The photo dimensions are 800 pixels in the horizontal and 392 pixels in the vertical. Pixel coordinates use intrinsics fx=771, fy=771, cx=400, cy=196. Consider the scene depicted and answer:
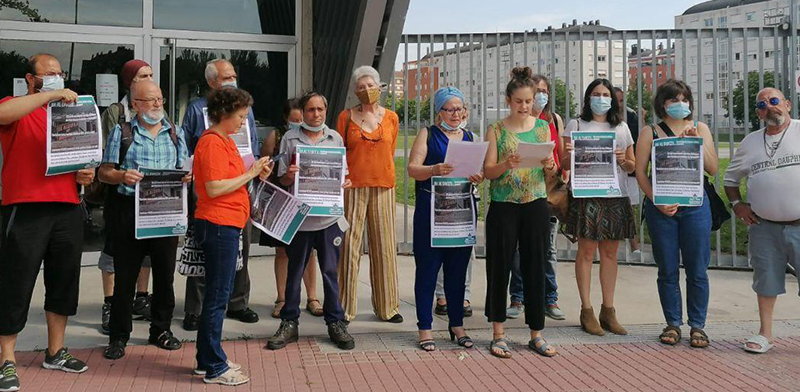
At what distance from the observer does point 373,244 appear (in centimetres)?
598

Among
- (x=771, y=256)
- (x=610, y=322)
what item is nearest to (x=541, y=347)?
(x=610, y=322)

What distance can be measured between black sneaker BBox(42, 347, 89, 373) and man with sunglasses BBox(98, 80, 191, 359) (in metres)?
0.30

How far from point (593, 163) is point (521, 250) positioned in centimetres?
88

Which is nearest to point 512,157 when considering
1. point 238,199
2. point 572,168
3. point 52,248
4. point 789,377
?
point 572,168

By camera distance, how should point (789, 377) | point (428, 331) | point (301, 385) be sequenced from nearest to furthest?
point (301, 385) < point (789, 377) < point (428, 331)

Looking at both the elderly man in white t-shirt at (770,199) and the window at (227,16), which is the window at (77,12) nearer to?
the window at (227,16)

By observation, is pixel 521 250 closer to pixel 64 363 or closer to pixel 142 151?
pixel 142 151

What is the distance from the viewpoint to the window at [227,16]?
8.73 m

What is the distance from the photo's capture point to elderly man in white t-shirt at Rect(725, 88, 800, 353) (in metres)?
5.38

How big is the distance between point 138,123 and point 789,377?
4.51 m

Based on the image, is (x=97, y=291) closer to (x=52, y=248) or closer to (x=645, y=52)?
(x=52, y=248)

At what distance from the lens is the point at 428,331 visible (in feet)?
17.9

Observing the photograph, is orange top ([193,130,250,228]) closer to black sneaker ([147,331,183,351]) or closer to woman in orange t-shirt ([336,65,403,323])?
black sneaker ([147,331,183,351])

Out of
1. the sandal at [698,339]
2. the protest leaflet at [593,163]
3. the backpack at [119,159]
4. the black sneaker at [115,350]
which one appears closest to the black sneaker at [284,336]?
the black sneaker at [115,350]
